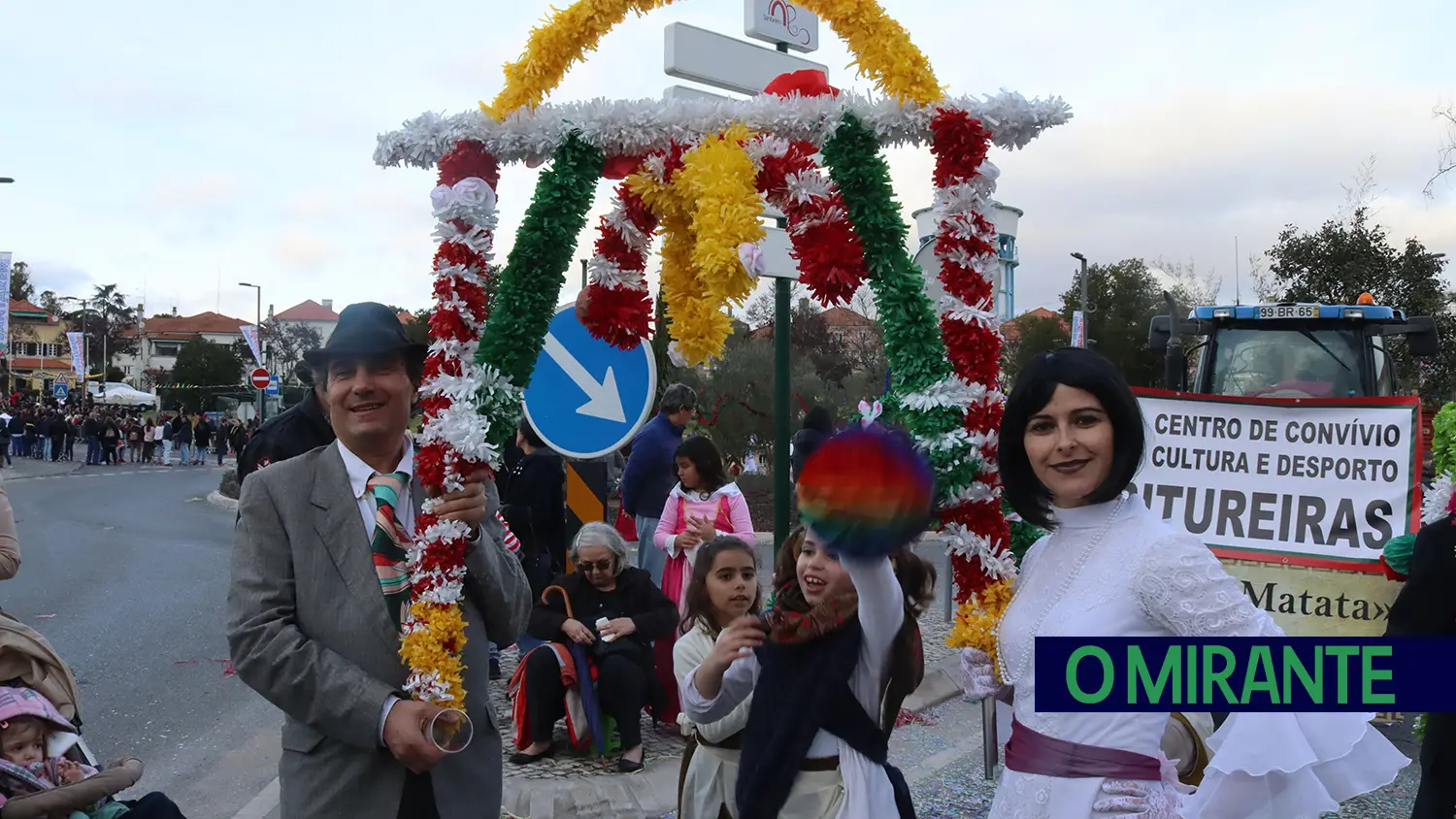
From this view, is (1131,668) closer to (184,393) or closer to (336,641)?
(336,641)

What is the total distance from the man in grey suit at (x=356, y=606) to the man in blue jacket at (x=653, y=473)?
4256 millimetres

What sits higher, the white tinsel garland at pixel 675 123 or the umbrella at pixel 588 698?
the white tinsel garland at pixel 675 123

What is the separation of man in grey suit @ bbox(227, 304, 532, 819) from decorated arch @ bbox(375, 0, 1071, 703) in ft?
0.38

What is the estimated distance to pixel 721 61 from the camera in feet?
15.5

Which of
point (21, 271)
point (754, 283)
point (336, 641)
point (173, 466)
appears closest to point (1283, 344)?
point (754, 283)

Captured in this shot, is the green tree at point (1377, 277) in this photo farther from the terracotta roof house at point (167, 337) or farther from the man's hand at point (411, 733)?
the terracotta roof house at point (167, 337)

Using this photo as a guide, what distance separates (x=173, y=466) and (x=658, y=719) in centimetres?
3221

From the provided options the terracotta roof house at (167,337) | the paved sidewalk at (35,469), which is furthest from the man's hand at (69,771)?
the terracotta roof house at (167,337)

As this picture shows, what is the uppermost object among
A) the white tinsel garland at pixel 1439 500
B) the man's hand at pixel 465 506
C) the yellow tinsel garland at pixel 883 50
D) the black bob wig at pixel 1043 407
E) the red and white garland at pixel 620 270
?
the yellow tinsel garland at pixel 883 50

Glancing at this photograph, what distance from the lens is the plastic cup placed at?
2.44 metres

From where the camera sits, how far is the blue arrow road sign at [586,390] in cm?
486

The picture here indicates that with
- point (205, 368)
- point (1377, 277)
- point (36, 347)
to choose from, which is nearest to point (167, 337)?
point (36, 347)

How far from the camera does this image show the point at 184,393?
64.8 m

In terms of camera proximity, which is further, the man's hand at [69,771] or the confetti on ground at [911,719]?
the confetti on ground at [911,719]
